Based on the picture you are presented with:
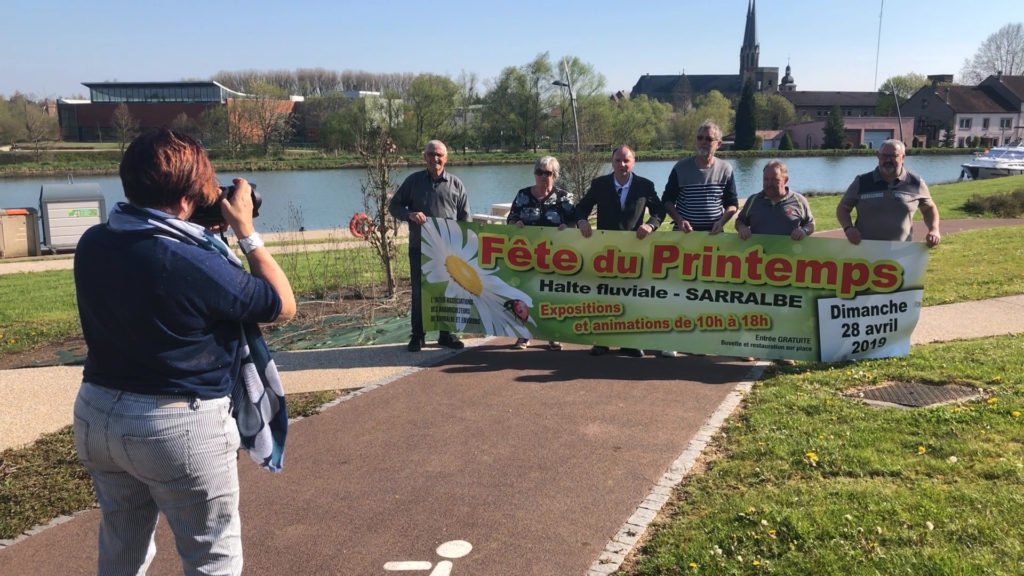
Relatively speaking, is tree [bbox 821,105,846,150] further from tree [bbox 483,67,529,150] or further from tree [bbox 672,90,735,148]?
tree [bbox 483,67,529,150]

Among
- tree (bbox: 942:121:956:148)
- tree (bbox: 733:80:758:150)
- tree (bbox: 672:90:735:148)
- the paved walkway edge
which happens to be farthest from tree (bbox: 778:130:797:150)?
the paved walkway edge

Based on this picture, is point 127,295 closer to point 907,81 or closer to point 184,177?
point 184,177

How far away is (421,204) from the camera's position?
8000 millimetres

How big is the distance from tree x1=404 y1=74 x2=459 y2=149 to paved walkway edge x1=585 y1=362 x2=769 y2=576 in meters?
70.0

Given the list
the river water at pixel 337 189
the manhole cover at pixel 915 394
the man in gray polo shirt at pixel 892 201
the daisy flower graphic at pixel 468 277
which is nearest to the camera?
the manhole cover at pixel 915 394

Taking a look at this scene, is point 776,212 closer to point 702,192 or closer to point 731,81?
point 702,192

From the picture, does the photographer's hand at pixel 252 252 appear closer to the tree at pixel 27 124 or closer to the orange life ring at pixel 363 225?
the orange life ring at pixel 363 225

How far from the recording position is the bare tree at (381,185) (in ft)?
35.1

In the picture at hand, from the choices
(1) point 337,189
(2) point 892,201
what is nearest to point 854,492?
(2) point 892,201

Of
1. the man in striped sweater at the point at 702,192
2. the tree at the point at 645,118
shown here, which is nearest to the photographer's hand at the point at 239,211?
the man in striped sweater at the point at 702,192

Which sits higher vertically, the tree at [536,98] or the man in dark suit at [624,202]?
the tree at [536,98]

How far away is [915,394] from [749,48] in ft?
581

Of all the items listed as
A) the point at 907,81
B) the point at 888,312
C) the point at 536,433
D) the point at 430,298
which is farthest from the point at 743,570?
the point at 907,81

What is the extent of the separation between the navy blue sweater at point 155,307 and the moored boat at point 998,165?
5119 centimetres
